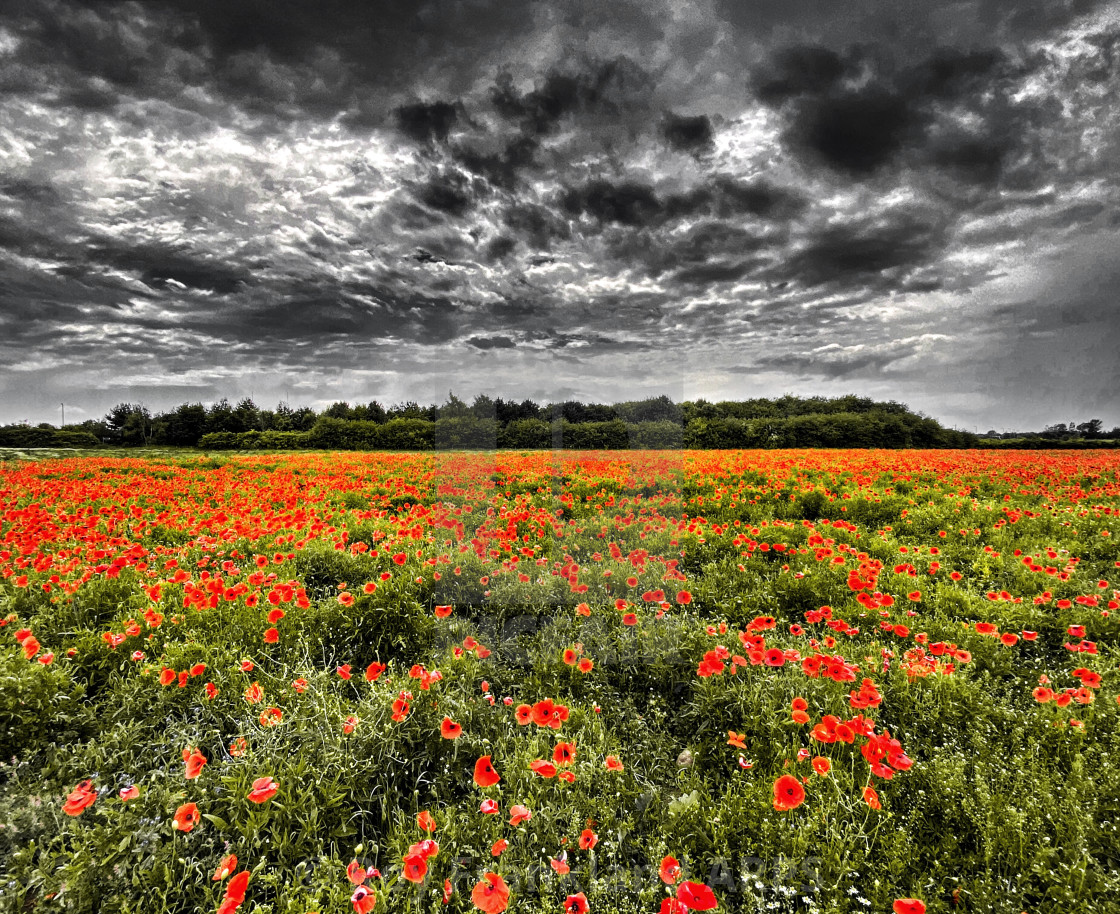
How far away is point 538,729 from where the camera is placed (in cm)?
298

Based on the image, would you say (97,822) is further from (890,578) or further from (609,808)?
(890,578)

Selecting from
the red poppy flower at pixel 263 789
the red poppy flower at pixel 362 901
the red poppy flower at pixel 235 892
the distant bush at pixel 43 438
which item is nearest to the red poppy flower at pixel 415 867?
the red poppy flower at pixel 362 901

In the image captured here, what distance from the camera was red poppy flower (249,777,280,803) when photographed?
81.3 inches

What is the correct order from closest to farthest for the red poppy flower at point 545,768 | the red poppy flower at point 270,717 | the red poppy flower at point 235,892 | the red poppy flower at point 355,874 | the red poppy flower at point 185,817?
the red poppy flower at point 235,892, the red poppy flower at point 355,874, the red poppy flower at point 185,817, the red poppy flower at point 545,768, the red poppy flower at point 270,717

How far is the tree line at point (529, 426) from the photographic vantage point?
675 cm

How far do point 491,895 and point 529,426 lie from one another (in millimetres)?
5617

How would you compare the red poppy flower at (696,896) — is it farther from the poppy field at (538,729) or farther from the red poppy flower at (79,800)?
the red poppy flower at (79,800)

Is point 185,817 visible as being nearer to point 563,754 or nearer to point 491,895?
point 491,895

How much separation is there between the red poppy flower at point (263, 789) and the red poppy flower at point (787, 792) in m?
2.14

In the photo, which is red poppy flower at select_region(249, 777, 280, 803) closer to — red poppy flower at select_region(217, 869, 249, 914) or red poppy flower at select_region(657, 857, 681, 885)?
red poppy flower at select_region(217, 869, 249, 914)

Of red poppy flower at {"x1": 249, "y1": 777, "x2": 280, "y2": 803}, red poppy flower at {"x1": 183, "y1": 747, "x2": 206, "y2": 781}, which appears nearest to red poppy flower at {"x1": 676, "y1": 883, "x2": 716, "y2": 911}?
red poppy flower at {"x1": 249, "y1": 777, "x2": 280, "y2": 803}

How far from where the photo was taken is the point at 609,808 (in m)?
2.40

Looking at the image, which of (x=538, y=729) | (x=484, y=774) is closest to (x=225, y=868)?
(x=484, y=774)

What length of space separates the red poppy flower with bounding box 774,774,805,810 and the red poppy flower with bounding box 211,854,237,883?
87.6 inches
